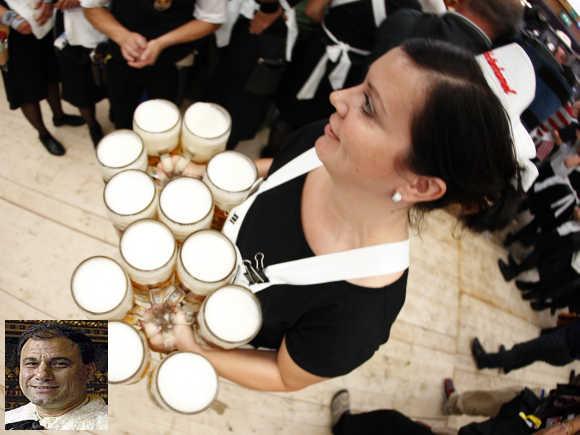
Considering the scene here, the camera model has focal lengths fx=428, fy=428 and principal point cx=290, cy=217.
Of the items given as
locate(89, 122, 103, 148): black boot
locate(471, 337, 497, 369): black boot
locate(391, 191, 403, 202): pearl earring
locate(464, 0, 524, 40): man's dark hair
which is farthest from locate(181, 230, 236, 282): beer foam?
locate(471, 337, 497, 369): black boot

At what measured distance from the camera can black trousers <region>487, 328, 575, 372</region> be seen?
7.73ft

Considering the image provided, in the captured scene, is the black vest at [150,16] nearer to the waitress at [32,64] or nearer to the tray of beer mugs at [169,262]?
the waitress at [32,64]

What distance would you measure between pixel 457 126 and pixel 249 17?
1469mm

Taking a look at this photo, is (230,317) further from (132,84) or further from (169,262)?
A: (132,84)

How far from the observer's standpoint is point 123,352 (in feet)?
3.07

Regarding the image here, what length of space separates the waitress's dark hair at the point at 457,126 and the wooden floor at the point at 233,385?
3.46 ft

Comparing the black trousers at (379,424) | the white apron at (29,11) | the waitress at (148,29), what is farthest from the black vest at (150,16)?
the black trousers at (379,424)

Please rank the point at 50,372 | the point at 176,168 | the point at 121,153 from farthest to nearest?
the point at 176,168 < the point at 121,153 < the point at 50,372

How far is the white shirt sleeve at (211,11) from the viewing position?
1.75 m

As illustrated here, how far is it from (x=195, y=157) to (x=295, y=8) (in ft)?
3.72

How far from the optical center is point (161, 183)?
1.25m

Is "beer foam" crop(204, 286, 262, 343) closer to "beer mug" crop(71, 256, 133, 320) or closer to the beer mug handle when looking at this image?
"beer mug" crop(71, 256, 133, 320)

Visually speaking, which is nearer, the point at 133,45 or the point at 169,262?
the point at 169,262

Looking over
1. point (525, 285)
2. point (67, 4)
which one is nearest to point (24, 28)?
point (67, 4)
